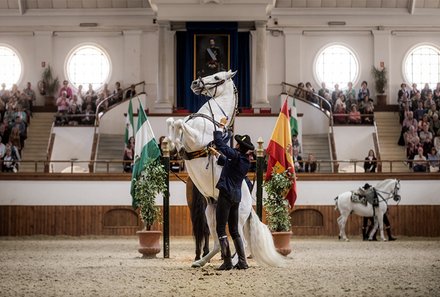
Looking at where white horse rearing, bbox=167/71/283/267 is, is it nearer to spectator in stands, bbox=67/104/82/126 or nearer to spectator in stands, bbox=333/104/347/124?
spectator in stands, bbox=333/104/347/124

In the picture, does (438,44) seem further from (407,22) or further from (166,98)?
(166,98)

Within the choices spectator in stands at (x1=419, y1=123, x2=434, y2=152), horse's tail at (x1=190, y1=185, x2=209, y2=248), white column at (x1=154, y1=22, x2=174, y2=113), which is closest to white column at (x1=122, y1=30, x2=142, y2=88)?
white column at (x1=154, y1=22, x2=174, y2=113)

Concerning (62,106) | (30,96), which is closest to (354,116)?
→ (62,106)

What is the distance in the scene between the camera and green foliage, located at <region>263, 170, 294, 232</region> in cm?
1445

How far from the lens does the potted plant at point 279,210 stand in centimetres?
1445

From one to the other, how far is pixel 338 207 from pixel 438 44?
13076 millimetres

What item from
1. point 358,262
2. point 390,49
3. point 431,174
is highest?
point 390,49

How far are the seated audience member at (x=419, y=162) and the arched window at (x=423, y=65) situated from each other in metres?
8.24

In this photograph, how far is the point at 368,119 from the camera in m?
28.3

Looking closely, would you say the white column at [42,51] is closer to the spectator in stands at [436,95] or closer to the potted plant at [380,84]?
the potted plant at [380,84]

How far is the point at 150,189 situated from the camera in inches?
588

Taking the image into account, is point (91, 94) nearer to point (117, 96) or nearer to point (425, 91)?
point (117, 96)

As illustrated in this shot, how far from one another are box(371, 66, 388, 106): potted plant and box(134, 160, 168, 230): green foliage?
59.1ft

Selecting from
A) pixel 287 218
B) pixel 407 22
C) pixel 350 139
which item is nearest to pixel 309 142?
pixel 350 139
